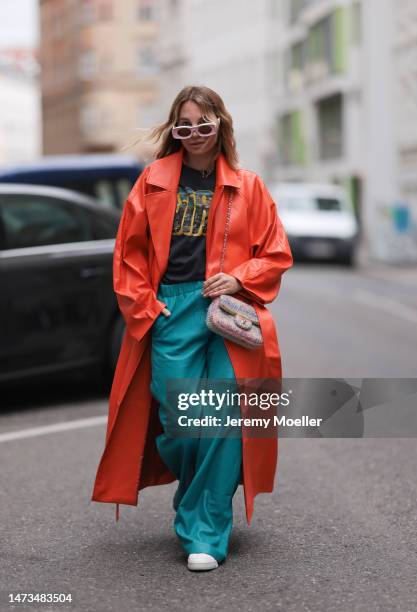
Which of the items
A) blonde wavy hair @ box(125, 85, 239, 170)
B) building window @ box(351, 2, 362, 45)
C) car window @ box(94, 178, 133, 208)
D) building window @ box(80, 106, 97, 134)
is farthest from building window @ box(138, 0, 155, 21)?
blonde wavy hair @ box(125, 85, 239, 170)

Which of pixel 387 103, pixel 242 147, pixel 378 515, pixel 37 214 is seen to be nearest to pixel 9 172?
pixel 37 214

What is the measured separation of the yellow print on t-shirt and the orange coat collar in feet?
0.20

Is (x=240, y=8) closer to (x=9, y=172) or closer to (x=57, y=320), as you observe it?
(x=9, y=172)

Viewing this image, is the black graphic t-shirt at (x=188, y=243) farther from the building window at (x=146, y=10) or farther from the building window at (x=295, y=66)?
the building window at (x=146, y=10)

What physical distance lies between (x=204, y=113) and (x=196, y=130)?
7 cm

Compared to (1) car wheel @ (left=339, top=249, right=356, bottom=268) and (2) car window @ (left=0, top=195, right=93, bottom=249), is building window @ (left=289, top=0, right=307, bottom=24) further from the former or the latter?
(2) car window @ (left=0, top=195, right=93, bottom=249)

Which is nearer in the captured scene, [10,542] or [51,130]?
[10,542]

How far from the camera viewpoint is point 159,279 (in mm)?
4570

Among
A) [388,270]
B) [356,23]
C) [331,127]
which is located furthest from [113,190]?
[331,127]

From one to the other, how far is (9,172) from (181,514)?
11.4 m

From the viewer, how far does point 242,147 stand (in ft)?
216

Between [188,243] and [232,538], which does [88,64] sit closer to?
[232,538]

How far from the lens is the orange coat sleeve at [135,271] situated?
178 inches

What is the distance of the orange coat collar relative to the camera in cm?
458
